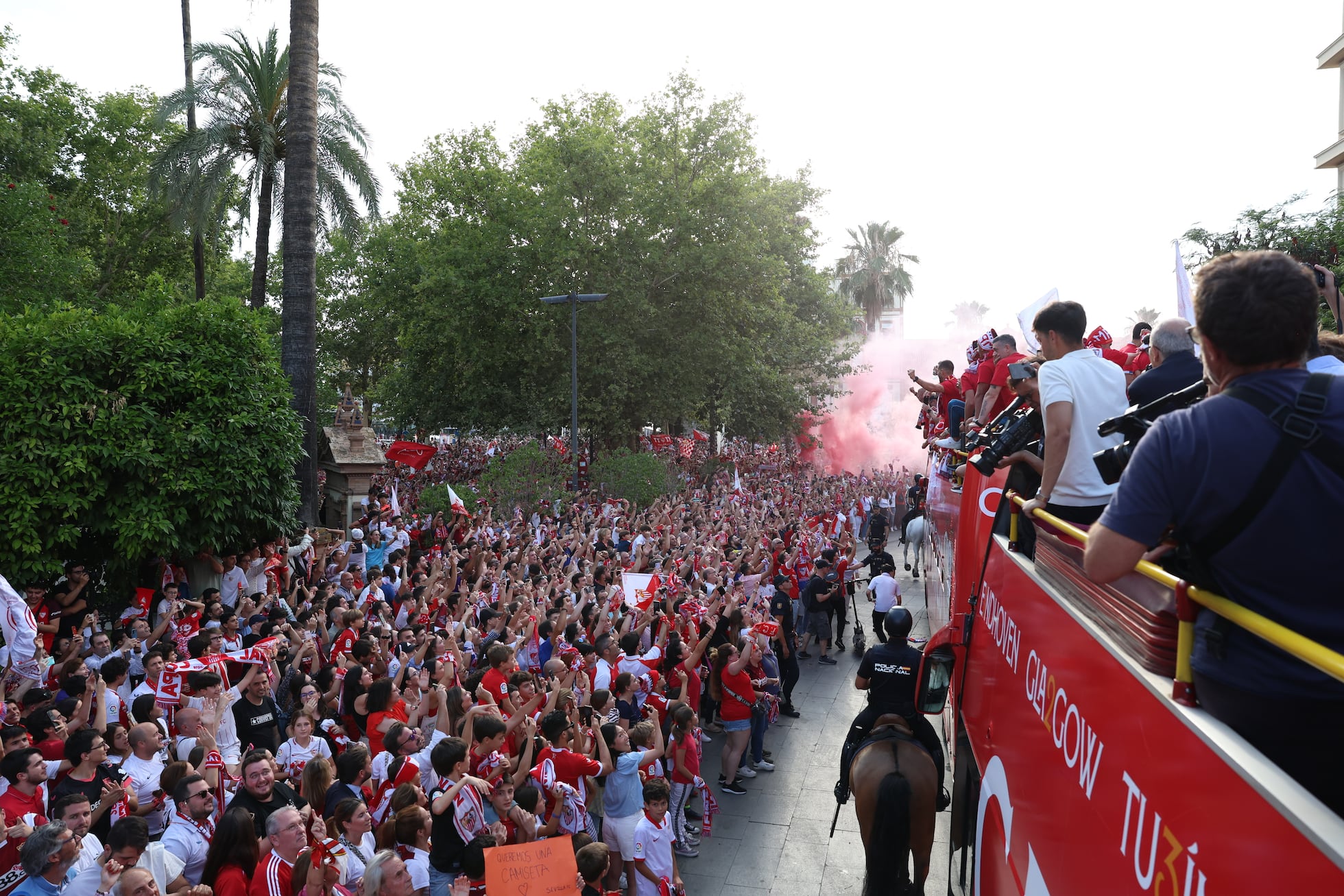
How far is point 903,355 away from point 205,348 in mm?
49487

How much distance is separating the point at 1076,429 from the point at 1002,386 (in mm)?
3939

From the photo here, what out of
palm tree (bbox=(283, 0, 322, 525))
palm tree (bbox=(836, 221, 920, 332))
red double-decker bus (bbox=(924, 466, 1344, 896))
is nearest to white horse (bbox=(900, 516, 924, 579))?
palm tree (bbox=(283, 0, 322, 525))

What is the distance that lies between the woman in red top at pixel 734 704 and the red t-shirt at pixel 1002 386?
391 centimetres

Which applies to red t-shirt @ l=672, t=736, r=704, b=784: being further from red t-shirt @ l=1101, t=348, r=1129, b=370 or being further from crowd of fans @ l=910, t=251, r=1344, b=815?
crowd of fans @ l=910, t=251, r=1344, b=815

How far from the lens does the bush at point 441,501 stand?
68.9 ft

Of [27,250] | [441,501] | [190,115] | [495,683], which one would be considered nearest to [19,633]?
[495,683]

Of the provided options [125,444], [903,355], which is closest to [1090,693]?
[125,444]

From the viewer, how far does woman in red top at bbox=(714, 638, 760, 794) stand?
33.3ft

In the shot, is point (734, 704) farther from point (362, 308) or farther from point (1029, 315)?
point (362, 308)

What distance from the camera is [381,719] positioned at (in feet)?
24.2

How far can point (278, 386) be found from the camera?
12.5 meters

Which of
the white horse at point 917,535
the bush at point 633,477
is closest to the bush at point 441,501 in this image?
the bush at point 633,477

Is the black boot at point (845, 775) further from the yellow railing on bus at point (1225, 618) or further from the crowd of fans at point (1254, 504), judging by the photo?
the crowd of fans at point (1254, 504)

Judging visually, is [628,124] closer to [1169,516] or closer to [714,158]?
[714,158]
